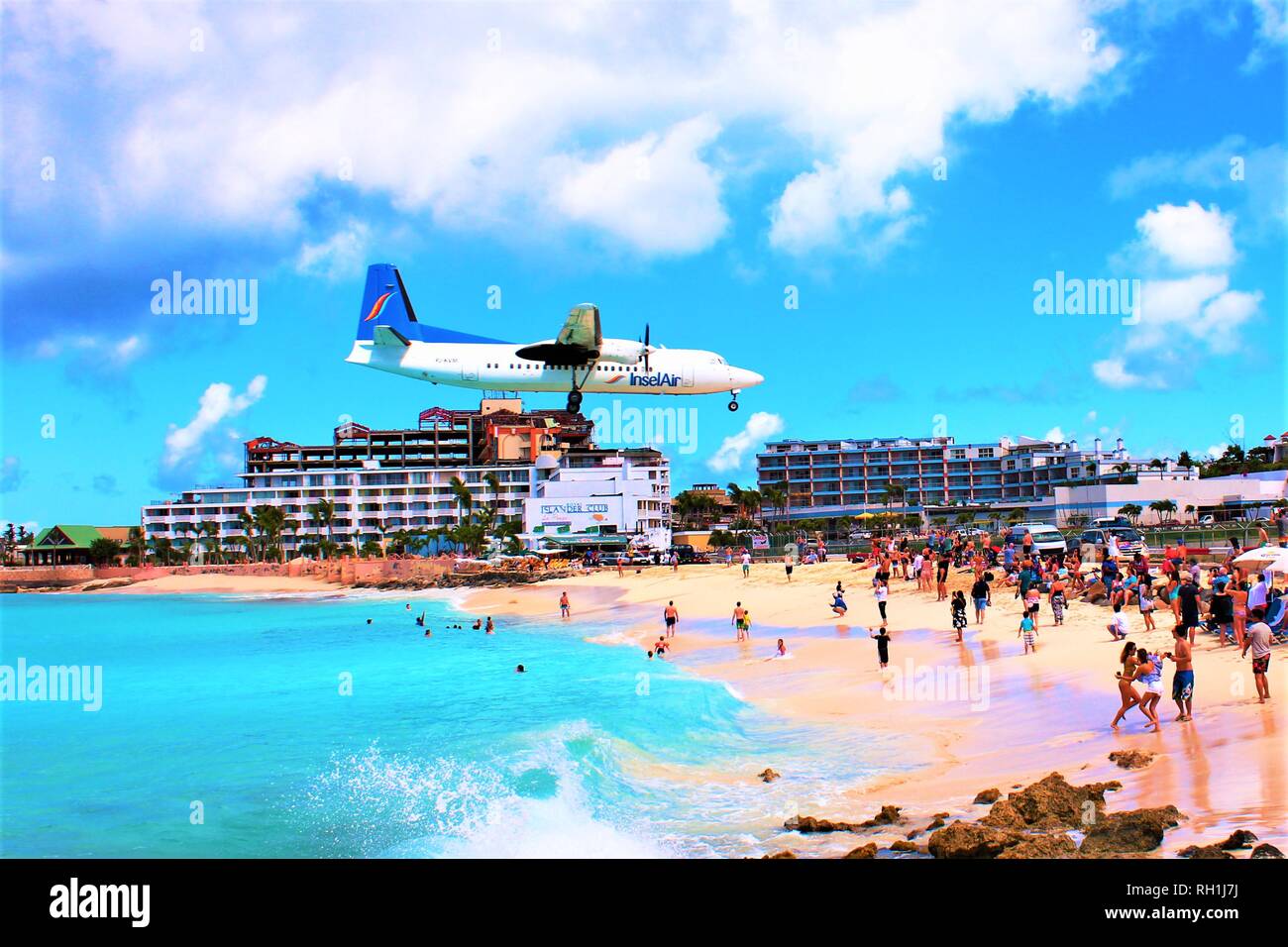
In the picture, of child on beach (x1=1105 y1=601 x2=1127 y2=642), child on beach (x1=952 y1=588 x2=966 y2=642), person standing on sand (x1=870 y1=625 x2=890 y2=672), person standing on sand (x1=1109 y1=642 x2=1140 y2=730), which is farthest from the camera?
child on beach (x1=952 y1=588 x2=966 y2=642)

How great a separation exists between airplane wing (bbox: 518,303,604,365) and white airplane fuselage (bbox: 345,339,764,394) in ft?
0.76

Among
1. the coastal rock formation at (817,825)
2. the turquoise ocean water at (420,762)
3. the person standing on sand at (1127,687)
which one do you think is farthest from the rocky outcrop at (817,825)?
the person standing on sand at (1127,687)

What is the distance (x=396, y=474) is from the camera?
106 meters

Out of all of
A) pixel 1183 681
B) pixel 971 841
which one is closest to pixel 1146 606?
pixel 1183 681

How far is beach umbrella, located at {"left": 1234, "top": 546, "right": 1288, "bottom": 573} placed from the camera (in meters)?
17.7

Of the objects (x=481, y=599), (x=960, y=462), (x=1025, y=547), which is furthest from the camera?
(x=960, y=462)

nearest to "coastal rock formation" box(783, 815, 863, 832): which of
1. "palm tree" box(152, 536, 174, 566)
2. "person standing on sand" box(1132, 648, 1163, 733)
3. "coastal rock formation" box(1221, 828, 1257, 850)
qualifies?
"coastal rock formation" box(1221, 828, 1257, 850)

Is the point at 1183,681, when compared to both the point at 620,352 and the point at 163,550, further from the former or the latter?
the point at 163,550

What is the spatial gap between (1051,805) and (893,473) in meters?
110

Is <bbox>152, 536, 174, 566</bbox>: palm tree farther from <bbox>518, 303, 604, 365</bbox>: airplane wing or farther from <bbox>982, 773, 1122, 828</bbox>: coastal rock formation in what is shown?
<bbox>982, 773, 1122, 828</bbox>: coastal rock formation

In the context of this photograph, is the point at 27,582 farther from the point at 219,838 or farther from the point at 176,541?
the point at 219,838
